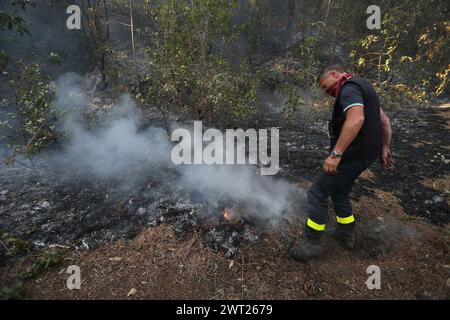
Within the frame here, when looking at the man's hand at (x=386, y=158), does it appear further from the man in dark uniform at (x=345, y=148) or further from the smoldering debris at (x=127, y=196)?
the smoldering debris at (x=127, y=196)

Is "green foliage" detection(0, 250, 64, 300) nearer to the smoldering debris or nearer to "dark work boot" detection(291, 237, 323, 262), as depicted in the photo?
the smoldering debris

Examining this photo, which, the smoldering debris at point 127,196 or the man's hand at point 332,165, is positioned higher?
the man's hand at point 332,165

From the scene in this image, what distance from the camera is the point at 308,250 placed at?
3.01m

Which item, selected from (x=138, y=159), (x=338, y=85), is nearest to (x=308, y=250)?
(x=338, y=85)

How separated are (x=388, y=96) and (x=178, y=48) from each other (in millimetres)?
3772

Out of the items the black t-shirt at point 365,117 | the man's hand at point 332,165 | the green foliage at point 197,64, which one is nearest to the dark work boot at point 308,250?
the man's hand at point 332,165

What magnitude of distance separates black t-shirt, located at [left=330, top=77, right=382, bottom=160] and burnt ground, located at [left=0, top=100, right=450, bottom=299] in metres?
1.05

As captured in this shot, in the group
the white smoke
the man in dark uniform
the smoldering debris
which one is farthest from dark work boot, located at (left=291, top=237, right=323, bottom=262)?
the white smoke

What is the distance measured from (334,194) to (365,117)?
0.84 m

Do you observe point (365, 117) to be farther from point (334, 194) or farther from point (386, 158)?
point (334, 194)

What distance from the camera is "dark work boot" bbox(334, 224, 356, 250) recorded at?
3141 millimetres

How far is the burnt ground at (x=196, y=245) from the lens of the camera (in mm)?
2754

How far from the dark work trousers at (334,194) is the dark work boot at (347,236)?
1 cm

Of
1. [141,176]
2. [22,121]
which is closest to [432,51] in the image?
[141,176]
